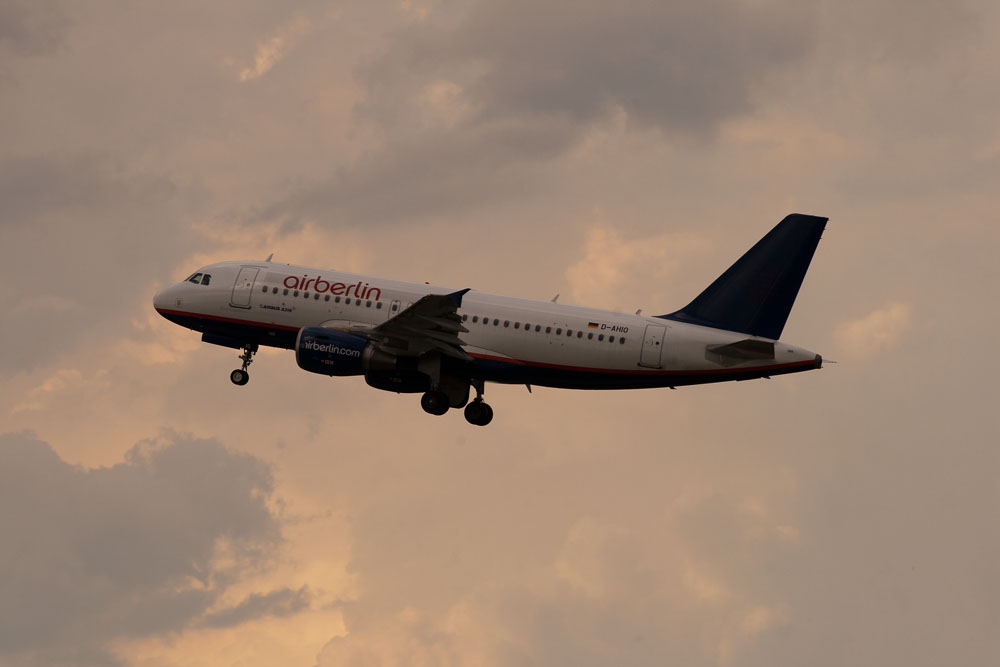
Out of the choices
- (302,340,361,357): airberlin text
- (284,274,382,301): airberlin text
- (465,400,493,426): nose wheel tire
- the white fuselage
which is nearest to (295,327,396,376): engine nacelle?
(302,340,361,357): airberlin text

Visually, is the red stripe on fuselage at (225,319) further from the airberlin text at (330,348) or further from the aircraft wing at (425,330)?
the aircraft wing at (425,330)

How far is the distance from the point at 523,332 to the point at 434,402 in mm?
5835

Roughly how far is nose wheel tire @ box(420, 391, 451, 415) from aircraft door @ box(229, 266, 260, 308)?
1024cm

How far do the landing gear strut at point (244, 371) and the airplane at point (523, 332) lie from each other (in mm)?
1678

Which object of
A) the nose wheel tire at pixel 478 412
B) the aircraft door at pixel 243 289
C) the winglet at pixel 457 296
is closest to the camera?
the winglet at pixel 457 296

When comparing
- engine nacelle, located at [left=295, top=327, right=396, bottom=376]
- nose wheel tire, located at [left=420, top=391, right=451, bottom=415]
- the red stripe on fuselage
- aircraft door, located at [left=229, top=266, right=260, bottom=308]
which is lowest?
nose wheel tire, located at [left=420, top=391, right=451, bottom=415]

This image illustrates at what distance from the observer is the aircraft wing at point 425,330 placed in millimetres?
69750

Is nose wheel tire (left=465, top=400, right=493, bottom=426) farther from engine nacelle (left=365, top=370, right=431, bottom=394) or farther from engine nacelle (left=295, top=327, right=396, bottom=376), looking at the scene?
engine nacelle (left=295, top=327, right=396, bottom=376)

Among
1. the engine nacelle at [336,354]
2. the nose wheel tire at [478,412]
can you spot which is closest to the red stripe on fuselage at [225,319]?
the engine nacelle at [336,354]

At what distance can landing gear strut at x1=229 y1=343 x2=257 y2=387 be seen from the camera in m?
77.5

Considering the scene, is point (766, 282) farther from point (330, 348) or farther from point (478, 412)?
point (330, 348)

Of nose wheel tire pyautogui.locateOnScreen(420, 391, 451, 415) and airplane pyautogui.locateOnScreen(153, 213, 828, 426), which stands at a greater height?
airplane pyautogui.locateOnScreen(153, 213, 828, 426)

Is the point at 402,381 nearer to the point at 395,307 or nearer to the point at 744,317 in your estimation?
the point at 395,307

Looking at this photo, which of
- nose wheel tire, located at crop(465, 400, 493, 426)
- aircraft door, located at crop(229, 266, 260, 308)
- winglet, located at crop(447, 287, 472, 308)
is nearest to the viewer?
winglet, located at crop(447, 287, 472, 308)
